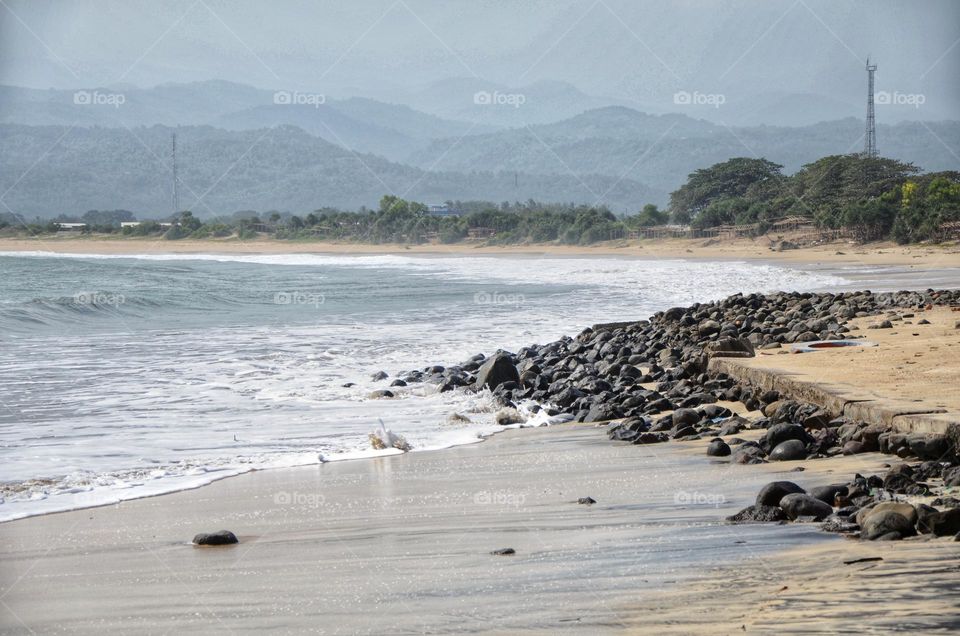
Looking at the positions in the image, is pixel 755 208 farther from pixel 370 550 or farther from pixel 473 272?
pixel 370 550

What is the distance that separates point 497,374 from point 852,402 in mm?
5445

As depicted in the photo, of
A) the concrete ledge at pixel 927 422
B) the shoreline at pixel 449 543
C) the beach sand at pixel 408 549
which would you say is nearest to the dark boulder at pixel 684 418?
the shoreline at pixel 449 543

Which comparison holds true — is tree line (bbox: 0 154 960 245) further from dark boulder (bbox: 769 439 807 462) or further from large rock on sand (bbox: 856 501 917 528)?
large rock on sand (bbox: 856 501 917 528)

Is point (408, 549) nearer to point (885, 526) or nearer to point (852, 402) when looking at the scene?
point (885, 526)

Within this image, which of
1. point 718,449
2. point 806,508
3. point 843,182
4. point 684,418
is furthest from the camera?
point 843,182

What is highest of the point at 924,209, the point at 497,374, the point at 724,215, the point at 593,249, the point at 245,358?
the point at 724,215

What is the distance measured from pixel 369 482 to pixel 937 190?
130 ft

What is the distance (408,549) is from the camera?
5039 millimetres

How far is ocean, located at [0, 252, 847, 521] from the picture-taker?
8.14 meters

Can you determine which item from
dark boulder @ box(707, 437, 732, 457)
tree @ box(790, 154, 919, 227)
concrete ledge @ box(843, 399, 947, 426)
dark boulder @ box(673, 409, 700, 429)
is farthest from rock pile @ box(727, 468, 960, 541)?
tree @ box(790, 154, 919, 227)

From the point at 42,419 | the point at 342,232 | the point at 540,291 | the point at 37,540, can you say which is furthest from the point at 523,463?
the point at 342,232

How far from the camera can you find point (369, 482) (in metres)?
7.06

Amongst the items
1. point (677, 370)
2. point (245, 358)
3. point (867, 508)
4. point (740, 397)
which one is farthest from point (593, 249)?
point (867, 508)

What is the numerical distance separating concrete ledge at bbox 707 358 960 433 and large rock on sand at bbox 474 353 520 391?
2.93 m
